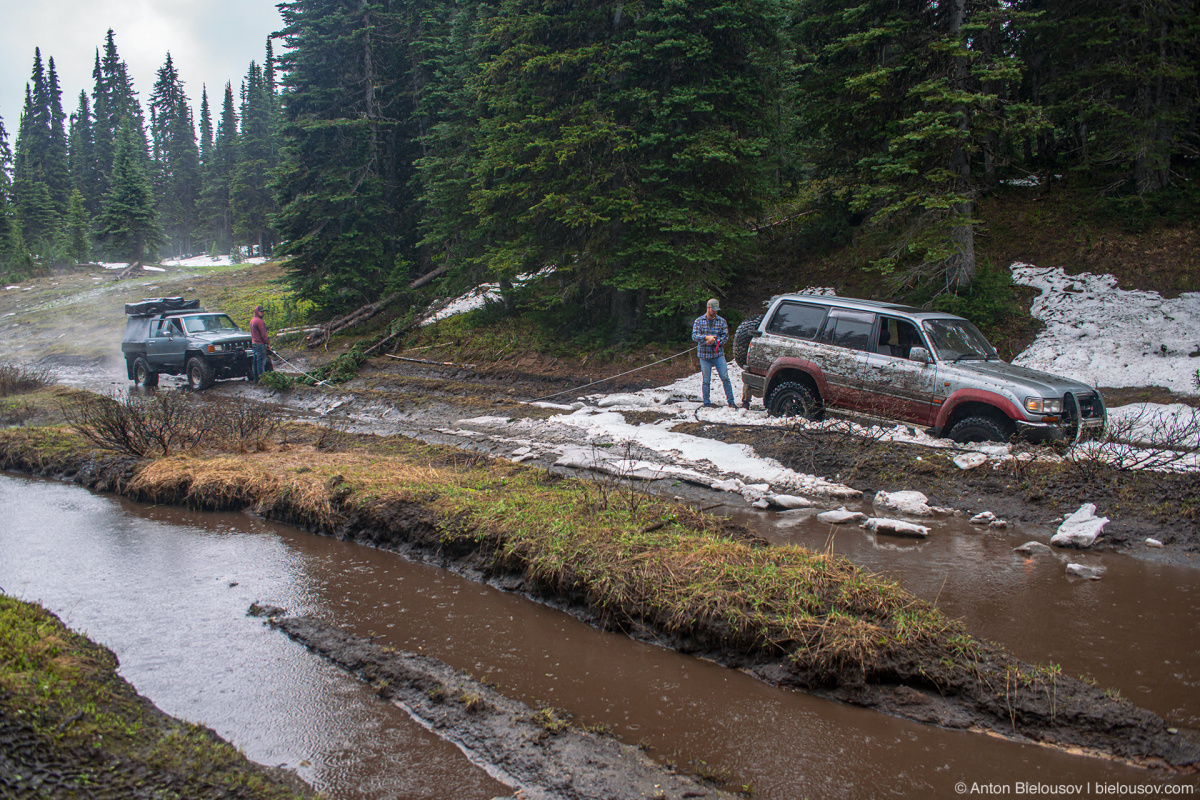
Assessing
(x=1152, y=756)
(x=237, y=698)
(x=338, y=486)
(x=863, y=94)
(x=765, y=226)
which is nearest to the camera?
(x=1152, y=756)

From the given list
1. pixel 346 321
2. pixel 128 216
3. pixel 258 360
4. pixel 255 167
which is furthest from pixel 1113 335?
pixel 255 167

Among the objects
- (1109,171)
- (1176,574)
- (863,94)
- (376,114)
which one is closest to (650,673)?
(1176,574)

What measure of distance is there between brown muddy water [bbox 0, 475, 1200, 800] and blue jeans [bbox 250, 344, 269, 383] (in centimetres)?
1169

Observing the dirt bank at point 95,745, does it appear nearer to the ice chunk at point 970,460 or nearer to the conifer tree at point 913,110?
the ice chunk at point 970,460

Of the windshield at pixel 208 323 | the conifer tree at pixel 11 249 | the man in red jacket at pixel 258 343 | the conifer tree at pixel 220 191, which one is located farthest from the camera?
the conifer tree at pixel 220 191

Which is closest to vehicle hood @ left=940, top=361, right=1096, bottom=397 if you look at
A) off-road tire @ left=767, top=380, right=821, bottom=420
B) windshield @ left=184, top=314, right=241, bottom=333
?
off-road tire @ left=767, top=380, right=821, bottom=420

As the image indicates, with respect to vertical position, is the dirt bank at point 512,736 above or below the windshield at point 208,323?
below

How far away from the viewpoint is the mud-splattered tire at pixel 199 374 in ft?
62.5

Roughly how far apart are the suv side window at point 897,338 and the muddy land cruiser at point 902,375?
0.01 meters

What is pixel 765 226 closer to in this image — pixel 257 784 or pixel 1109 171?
pixel 1109 171

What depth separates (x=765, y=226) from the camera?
71.9ft

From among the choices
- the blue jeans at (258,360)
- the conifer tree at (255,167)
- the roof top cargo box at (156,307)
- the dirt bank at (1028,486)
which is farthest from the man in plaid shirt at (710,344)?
the conifer tree at (255,167)

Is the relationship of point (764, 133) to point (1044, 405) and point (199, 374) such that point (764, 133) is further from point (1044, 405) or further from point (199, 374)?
point (199, 374)

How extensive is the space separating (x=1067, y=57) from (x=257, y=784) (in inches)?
855
